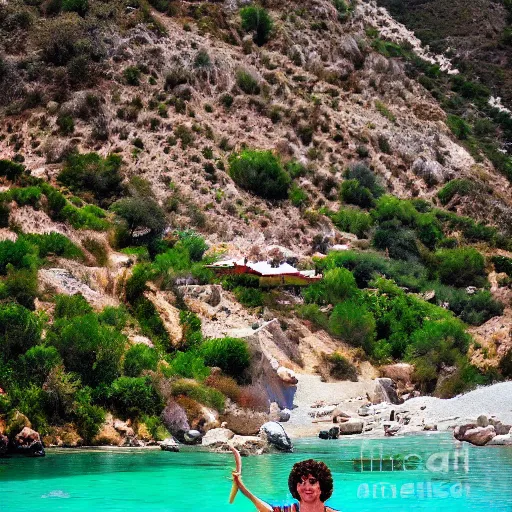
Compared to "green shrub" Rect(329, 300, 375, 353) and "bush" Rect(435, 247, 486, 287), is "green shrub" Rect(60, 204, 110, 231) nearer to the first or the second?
"green shrub" Rect(329, 300, 375, 353)

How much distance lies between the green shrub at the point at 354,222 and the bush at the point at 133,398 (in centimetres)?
2923

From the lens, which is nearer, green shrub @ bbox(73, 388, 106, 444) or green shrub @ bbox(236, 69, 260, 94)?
green shrub @ bbox(73, 388, 106, 444)

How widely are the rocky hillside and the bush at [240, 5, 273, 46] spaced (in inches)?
5.6

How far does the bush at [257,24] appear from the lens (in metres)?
69.5

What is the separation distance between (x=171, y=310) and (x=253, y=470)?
16.8m

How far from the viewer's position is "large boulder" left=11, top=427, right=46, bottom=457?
23.9 m

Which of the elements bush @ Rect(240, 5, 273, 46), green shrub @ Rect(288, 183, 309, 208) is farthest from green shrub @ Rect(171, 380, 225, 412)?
bush @ Rect(240, 5, 273, 46)

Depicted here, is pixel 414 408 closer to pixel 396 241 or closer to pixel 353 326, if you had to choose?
pixel 353 326

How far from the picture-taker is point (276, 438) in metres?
25.8

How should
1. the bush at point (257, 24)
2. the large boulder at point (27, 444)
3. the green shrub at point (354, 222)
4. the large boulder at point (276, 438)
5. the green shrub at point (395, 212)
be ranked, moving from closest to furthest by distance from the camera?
the large boulder at point (27, 444) → the large boulder at point (276, 438) → the green shrub at point (354, 222) → the green shrub at point (395, 212) → the bush at point (257, 24)

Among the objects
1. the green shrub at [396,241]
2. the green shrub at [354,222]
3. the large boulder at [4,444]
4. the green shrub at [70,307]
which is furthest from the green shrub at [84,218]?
the large boulder at [4,444]

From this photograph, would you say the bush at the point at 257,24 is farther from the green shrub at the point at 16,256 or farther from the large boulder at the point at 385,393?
the large boulder at the point at 385,393

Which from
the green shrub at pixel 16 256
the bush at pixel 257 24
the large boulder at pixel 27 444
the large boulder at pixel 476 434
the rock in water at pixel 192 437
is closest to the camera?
the large boulder at pixel 27 444

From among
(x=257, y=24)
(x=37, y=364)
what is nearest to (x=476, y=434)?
(x=37, y=364)
